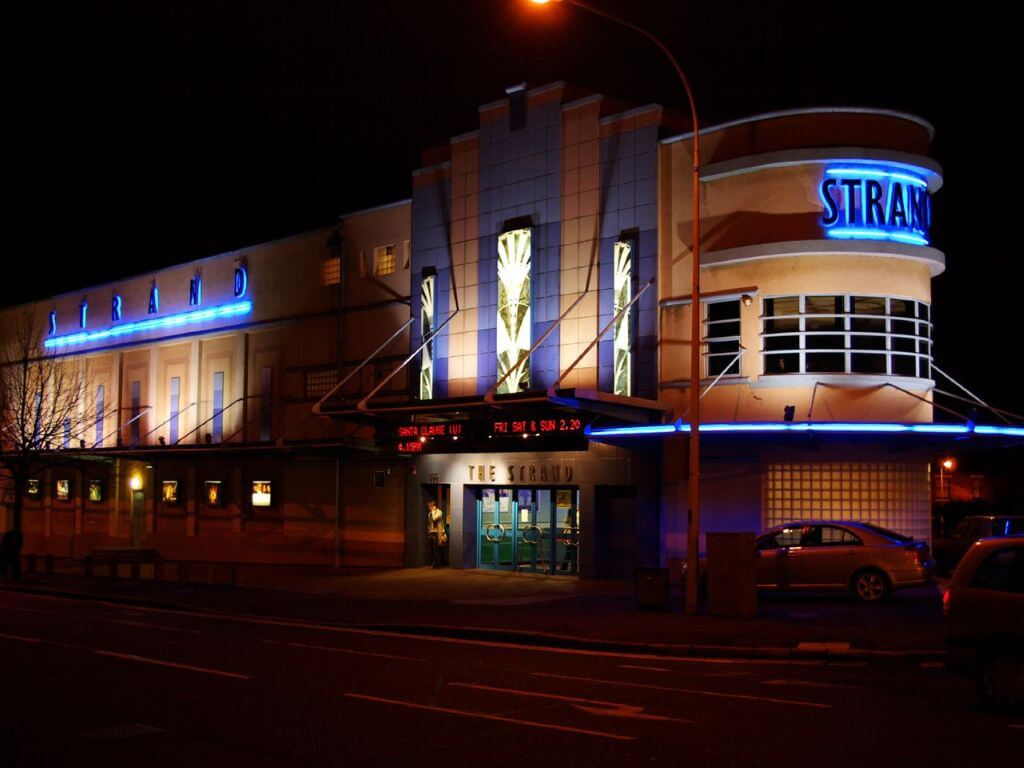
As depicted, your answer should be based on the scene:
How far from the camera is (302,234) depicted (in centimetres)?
3838

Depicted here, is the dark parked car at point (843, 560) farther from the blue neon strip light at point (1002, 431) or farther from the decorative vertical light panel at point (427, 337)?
the decorative vertical light panel at point (427, 337)

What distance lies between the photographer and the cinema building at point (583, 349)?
82.9 feet

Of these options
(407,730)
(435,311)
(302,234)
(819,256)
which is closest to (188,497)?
(302,234)

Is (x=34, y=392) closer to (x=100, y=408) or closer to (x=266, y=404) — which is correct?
(x=100, y=408)

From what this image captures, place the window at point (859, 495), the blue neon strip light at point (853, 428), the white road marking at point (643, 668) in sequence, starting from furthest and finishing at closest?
the window at point (859, 495), the blue neon strip light at point (853, 428), the white road marking at point (643, 668)

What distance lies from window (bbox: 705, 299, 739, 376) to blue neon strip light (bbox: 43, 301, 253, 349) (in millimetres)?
19753

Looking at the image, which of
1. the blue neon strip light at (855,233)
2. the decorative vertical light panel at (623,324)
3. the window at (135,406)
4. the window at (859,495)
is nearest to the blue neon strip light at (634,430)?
the decorative vertical light panel at (623,324)

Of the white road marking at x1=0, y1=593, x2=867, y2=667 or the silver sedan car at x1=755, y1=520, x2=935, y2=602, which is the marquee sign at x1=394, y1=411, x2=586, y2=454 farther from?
the white road marking at x1=0, y1=593, x2=867, y2=667

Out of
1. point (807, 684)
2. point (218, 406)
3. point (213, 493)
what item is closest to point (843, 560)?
point (807, 684)

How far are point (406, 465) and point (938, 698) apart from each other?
2341cm

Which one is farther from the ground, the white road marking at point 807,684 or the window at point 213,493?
the window at point 213,493

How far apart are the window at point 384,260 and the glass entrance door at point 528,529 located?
25.2 ft

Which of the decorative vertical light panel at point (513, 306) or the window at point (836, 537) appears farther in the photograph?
the decorative vertical light panel at point (513, 306)

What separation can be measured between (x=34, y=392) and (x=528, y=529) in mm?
23390
